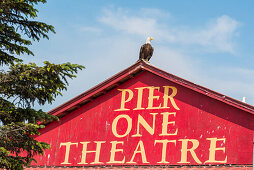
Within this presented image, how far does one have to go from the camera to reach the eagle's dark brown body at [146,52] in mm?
22016

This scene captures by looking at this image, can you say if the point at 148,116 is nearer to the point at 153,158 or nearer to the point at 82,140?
the point at 153,158

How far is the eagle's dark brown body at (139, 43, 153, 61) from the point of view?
22.0 metres

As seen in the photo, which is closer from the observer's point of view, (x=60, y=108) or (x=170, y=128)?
(x=170, y=128)

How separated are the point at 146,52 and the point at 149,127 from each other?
4317mm

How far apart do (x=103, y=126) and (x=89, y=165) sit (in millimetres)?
1972

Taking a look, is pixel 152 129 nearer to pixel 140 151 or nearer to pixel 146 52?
pixel 140 151

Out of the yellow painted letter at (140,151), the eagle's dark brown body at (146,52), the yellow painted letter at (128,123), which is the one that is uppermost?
the eagle's dark brown body at (146,52)

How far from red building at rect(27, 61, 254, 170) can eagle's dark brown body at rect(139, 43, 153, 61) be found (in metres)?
1.24

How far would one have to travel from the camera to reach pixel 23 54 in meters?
15.0

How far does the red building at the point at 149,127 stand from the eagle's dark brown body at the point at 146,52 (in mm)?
1235

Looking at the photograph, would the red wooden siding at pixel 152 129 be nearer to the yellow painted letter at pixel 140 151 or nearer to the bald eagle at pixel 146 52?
the yellow painted letter at pixel 140 151

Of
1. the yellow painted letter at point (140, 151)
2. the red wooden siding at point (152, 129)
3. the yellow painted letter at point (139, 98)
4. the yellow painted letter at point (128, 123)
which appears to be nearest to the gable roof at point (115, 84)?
the red wooden siding at point (152, 129)

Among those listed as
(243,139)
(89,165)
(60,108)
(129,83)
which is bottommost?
(89,165)

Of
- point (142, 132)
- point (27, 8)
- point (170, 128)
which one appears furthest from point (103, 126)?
point (27, 8)
